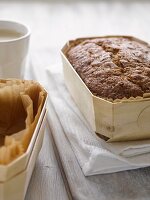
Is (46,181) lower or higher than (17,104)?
lower

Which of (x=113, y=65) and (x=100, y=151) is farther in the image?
(x=113, y=65)

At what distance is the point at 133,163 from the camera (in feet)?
2.35

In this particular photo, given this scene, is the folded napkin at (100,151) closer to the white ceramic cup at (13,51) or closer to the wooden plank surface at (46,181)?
the wooden plank surface at (46,181)

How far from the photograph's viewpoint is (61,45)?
126 centimetres

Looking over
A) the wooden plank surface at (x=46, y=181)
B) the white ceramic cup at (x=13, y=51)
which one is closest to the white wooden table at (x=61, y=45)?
the wooden plank surface at (x=46, y=181)

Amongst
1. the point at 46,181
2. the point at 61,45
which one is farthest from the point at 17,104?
the point at 61,45

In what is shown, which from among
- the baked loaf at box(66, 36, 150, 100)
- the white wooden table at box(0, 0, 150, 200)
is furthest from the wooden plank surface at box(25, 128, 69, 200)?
the baked loaf at box(66, 36, 150, 100)

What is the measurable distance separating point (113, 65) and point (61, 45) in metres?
0.46

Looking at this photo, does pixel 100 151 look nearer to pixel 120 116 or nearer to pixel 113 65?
pixel 120 116

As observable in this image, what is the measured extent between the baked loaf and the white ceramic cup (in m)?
0.10

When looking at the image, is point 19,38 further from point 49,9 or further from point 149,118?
point 49,9

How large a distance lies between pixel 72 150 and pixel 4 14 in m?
0.84

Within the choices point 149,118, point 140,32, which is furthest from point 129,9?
point 149,118

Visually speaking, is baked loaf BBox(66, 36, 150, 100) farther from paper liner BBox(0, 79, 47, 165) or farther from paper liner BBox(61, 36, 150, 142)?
paper liner BBox(0, 79, 47, 165)
